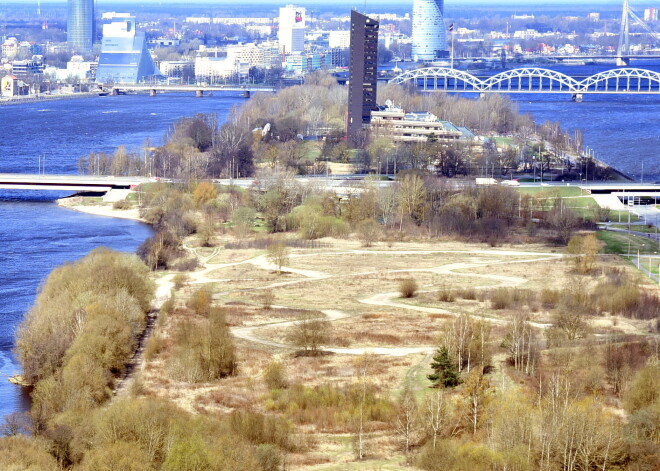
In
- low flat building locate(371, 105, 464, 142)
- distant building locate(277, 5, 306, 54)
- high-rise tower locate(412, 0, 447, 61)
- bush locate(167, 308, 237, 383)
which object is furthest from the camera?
high-rise tower locate(412, 0, 447, 61)

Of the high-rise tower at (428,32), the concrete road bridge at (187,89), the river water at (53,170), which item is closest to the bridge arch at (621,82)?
the concrete road bridge at (187,89)

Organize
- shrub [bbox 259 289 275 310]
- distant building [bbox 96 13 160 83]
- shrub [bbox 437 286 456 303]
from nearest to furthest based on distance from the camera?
shrub [bbox 259 289 275 310], shrub [bbox 437 286 456 303], distant building [bbox 96 13 160 83]

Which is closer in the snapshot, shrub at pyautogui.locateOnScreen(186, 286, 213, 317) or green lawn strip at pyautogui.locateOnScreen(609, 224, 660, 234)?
shrub at pyautogui.locateOnScreen(186, 286, 213, 317)

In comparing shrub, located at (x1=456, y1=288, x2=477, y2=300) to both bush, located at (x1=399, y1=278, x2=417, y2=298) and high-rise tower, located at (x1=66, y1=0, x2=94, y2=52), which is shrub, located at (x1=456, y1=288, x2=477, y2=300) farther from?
high-rise tower, located at (x1=66, y1=0, x2=94, y2=52)

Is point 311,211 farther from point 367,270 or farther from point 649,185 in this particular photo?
point 649,185

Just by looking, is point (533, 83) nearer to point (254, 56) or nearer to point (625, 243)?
point (254, 56)

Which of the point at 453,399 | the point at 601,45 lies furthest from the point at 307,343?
the point at 601,45

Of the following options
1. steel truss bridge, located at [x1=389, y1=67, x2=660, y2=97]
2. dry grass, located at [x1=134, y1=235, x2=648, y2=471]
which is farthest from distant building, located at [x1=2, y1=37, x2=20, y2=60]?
dry grass, located at [x1=134, y1=235, x2=648, y2=471]
